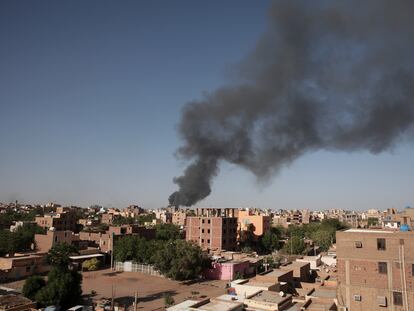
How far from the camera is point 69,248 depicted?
3959 cm

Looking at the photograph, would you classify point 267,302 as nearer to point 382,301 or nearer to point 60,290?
point 382,301

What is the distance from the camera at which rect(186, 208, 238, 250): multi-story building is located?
5411 cm

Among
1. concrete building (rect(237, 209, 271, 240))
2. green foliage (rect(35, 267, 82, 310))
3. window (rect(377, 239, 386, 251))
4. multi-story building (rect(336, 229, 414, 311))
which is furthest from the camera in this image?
concrete building (rect(237, 209, 271, 240))

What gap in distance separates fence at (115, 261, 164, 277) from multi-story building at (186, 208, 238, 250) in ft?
45.6

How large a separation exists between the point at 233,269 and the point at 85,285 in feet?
48.1

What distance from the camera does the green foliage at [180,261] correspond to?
35.9 meters

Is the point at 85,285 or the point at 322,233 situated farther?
the point at 322,233

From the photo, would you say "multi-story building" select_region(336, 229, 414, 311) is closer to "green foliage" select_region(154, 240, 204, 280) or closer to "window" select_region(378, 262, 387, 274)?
"window" select_region(378, 262, 387, 274)

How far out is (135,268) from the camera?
1631 inches

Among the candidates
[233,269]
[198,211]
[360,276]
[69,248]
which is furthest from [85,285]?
[198,211]

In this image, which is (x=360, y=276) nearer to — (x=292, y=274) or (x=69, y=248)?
(x=292, y=274)

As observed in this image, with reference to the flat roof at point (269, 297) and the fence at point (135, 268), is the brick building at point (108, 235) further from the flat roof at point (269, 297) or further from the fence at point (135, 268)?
the flat roof at point (269, 297)

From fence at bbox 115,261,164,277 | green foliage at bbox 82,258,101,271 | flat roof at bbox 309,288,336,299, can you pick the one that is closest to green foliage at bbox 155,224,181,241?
fence at bbox 115,261,164,277

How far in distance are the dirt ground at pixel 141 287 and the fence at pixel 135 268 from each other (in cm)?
76
